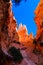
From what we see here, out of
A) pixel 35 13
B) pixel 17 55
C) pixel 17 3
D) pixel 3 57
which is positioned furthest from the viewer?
pixel 35 13

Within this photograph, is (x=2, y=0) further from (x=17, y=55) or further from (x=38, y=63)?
(x=38, y=63)

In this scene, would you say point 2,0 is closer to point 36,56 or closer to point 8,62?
point 8,62

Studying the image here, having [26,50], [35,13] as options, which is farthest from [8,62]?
[35,13]

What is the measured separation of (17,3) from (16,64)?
36.0 feet

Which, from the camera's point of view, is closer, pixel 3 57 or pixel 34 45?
pixel 3 57

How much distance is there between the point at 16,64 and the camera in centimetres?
3188

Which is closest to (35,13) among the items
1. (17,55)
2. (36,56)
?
(36,56)

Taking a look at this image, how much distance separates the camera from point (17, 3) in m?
23.7

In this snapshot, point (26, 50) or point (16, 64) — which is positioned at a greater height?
point (26, 50)

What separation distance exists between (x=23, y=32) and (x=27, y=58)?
2975cm

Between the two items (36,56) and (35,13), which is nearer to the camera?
(36,56)

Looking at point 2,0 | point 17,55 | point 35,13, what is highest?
point 35,13

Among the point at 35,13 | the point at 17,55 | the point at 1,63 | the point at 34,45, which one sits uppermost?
the point at 35,13

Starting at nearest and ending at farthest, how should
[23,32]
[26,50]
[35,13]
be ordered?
[26,50] → [35,13] → [23,32]
